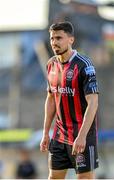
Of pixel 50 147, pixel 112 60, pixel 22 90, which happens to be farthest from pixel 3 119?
pixel 50 147

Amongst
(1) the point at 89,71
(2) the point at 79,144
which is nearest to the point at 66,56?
(1) the point at 89,71

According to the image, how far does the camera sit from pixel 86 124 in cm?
720

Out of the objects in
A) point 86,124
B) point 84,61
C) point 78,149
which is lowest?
point 78,149

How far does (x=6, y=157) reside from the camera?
74.2ft

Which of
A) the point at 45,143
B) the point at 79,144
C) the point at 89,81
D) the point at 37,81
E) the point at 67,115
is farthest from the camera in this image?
the point at 37,81

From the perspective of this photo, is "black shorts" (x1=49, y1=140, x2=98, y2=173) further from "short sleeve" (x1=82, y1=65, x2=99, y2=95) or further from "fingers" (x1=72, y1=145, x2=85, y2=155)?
"short sleeve" (x1=82, y1=65, x2=99, y2=95)

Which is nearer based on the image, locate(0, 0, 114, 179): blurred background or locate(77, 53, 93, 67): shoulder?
locate(77, 53, 93, 67): shoulder

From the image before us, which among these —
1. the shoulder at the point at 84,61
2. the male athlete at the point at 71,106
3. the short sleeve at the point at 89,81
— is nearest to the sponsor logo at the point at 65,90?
the male athlete at the point at 71,106

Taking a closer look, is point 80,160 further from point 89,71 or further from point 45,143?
point 89,71

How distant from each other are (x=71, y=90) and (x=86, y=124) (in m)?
0.42

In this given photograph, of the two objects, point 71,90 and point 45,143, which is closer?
point 71,90

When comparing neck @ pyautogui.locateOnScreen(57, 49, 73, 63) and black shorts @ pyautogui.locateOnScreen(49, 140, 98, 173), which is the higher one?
neck @ pyautogui.locateOnScreen(57, 49, 73, 63)

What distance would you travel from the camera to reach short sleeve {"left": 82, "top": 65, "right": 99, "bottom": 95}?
7.30 metres

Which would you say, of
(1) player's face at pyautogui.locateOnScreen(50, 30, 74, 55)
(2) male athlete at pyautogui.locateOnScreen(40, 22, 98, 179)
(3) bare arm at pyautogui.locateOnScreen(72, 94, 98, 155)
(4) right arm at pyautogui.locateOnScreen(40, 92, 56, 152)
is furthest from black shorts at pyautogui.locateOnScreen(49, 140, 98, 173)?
(1) player's face at pyautogui.locateOnScreen(50, 30, 74, 55)
